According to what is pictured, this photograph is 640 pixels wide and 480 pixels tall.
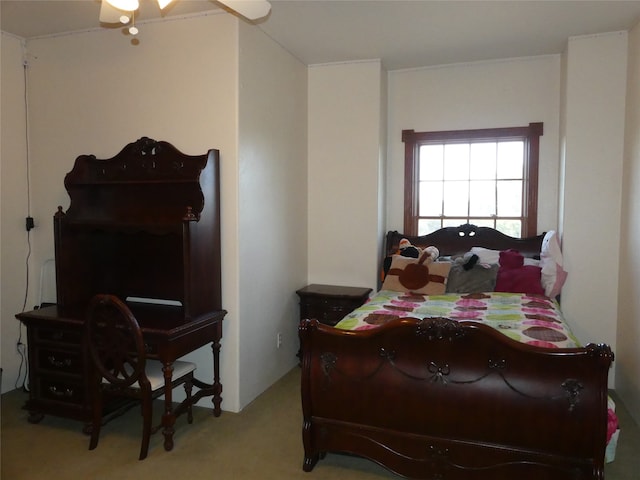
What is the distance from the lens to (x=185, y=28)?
10.7ft

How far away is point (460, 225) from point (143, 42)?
292 cm

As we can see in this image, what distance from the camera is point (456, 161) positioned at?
172 inches

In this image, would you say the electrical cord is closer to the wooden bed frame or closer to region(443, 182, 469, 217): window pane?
the wooden bed frame

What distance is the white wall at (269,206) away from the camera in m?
3.34

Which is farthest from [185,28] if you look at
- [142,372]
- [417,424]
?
[417,424]

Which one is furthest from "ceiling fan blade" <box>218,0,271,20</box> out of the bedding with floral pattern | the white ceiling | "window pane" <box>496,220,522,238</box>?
"window pane" <box>496,220,522,238</box>

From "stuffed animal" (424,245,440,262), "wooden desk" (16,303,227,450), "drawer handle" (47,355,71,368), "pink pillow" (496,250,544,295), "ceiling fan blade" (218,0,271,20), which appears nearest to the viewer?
"ceiling fan blade" (218,0,271,20)

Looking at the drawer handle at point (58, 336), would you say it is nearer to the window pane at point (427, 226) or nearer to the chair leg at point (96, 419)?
the chair leg at point (96, 419)

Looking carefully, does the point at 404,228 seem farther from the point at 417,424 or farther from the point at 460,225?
the point at 417,424

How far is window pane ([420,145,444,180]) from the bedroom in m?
0.24

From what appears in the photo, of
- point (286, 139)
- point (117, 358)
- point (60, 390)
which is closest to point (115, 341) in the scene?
point (117, 358)

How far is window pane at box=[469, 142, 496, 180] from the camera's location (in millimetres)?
4277

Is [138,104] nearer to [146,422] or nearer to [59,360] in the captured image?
[59,360]

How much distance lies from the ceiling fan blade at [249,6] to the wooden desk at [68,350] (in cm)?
172
